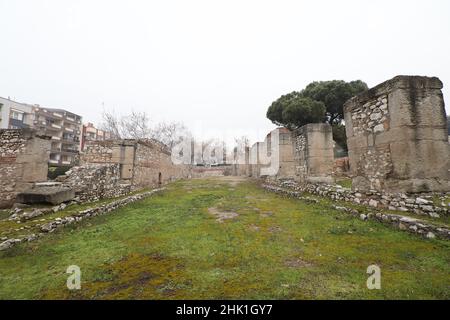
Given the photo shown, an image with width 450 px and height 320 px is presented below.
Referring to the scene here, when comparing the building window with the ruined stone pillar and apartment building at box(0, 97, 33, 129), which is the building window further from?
the ruined stone pillar

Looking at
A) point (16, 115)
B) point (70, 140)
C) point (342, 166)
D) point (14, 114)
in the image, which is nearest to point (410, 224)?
point (342, 166)

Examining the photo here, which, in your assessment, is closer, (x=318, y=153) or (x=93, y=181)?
(x=93, y=181)

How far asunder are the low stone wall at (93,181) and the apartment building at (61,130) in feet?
134

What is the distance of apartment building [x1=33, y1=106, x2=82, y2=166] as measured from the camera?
4431cm

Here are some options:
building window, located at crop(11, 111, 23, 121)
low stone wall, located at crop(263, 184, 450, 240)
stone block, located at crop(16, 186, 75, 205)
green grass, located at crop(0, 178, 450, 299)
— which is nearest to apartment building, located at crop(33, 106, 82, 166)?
building window, located at crop(11, 111, 23, 121)

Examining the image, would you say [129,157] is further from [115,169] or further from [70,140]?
[70,140]

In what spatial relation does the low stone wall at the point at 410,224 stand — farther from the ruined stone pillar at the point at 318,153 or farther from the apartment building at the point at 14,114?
the apartment building at the point at 14,114

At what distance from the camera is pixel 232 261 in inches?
136

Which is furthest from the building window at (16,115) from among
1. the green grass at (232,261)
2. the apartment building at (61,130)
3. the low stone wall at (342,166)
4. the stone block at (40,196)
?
the low stone wall at (342,166)

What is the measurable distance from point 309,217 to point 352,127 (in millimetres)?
3434

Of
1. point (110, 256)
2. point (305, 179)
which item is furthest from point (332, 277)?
point (305, 179)

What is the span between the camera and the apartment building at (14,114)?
1410 inches

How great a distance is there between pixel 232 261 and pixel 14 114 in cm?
5310
